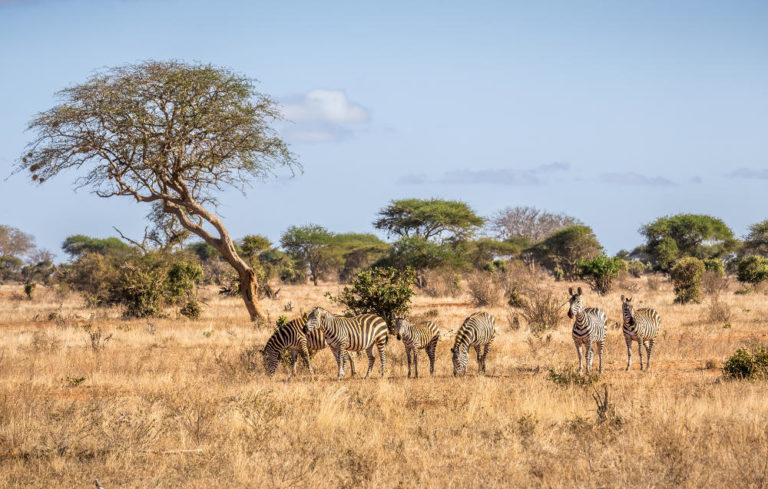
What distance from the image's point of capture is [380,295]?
1869cm

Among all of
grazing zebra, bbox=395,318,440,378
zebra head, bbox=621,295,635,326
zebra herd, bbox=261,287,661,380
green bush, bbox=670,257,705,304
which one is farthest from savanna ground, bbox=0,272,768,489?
green bush, bbox=670,257,705,304

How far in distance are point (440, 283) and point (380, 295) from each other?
81.3 feet

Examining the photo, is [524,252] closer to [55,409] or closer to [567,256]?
[567,256]

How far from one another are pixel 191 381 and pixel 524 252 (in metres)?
59.4

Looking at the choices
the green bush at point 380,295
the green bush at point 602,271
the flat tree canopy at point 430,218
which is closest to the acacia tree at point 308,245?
the flat tree canopy at point 430,218

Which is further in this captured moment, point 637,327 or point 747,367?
point 637,327

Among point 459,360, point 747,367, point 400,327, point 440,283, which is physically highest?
point 440,283

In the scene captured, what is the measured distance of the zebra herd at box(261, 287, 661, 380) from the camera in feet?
44.1

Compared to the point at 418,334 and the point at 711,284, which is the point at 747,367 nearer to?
the point at 418,334

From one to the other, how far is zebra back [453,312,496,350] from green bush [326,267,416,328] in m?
4.52

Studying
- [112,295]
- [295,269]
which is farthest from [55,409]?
[295,269]

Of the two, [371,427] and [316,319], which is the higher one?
[316,319]

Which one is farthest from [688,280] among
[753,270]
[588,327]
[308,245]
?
[308,245]

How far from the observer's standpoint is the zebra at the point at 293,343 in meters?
14.0
